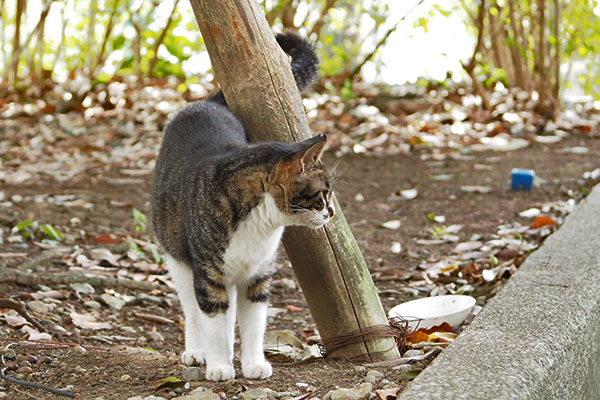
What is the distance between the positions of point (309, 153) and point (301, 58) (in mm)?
951

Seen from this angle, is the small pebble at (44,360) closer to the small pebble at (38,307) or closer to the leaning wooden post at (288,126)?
the small pebble at (38,307)

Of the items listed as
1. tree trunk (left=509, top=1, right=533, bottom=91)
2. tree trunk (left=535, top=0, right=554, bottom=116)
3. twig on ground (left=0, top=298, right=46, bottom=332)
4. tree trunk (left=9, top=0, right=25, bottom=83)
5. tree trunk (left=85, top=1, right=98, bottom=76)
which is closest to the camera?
twig on ground (left=0, top=298, right=46, bottom=332)

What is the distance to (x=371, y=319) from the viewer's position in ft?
9.88

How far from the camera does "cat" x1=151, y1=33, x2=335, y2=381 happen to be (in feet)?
8.64

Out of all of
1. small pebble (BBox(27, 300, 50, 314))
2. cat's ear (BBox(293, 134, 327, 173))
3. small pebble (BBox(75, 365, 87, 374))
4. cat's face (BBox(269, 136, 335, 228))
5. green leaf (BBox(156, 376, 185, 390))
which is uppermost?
cat's ear (BBox(293, 134, 327, 173))

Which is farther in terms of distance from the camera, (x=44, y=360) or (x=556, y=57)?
(x=556, y=57)

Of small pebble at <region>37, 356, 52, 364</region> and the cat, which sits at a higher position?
the cat

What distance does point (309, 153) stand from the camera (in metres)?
2.56

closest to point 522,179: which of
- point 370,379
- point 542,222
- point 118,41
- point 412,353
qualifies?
point 542,222

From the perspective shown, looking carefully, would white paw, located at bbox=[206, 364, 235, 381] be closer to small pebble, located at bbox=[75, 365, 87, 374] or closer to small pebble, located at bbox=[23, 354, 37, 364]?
small pebble, located at bbox=[75, 365, 87, 374]

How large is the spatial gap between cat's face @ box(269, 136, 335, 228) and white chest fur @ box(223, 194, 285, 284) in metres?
0.04

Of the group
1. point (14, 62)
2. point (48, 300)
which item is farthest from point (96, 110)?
point (48, 300)

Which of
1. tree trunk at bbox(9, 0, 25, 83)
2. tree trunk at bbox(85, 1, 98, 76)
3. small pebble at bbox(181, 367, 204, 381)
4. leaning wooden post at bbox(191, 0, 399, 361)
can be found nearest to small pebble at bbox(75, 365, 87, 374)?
small pebble at bbox(181, 367, 204, 381)

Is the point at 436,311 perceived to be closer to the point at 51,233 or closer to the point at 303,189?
the point at 303,189
